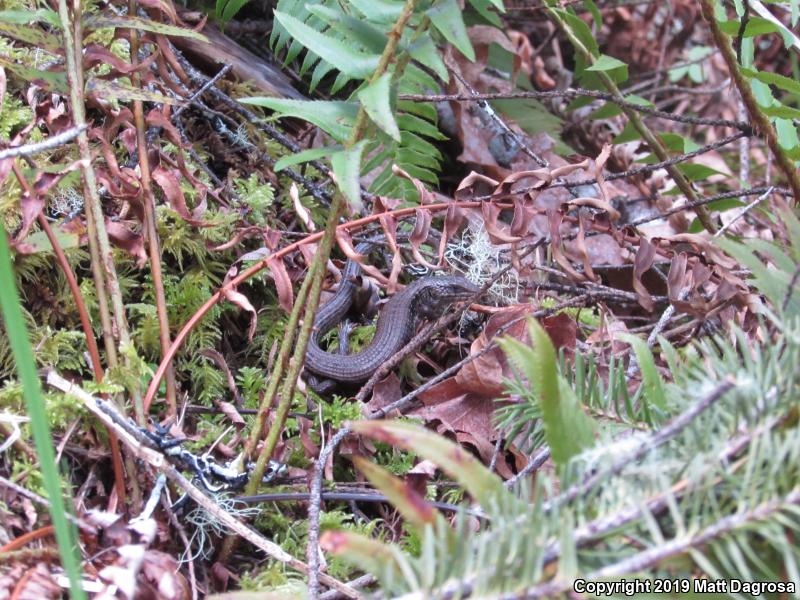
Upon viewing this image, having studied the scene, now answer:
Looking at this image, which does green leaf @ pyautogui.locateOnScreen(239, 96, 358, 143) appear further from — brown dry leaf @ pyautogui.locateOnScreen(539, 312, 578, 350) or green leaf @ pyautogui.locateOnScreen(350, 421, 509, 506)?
brown dry leaf @ pyautogui.locateOnScreen(539, 312, 578, 350)

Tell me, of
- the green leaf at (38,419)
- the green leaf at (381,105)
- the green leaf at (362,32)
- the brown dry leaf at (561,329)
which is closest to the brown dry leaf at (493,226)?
the brown dry leaf at (561,329)

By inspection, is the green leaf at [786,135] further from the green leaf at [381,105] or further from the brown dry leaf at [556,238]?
the green leaf at [381,105]

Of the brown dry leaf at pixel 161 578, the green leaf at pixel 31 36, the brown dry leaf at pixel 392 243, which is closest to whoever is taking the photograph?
the brown dry leaf at pixel 161 578

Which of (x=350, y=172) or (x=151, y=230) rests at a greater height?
(x=350, y=172)

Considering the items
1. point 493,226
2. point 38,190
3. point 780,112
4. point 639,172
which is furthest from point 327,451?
point 780,112

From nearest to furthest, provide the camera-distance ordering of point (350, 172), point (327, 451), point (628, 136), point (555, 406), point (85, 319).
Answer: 1. point (555, 406)
2. point (350, 172)
3. point (85, 319)
4. point (327, 451)
5. point (628, 136)

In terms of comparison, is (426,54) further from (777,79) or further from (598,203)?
(777,79)

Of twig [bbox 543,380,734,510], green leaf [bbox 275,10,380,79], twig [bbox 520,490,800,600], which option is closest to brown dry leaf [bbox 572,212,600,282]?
green leaf [bbox 275,10,380,79]

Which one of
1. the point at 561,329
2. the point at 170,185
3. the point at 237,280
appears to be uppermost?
the point at 170,185
